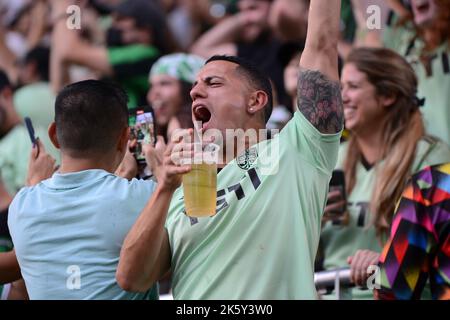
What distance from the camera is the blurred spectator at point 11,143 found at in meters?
7.21

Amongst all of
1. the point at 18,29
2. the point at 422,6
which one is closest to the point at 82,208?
the point at 422,6

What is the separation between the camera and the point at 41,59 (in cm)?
844

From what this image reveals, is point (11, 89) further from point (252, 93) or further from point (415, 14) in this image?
point (252, 93)

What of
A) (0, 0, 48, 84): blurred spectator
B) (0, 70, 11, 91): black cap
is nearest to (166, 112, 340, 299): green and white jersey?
(0, 70, 11, 91): black cap

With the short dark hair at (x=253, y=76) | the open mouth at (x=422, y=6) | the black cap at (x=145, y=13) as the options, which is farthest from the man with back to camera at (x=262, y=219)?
the black cap at (x=145, y=13)

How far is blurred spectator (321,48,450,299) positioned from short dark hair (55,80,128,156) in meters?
1.72

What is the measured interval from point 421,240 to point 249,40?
4.06 m

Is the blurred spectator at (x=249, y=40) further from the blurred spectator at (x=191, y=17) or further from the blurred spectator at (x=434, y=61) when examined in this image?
the blurred spectator at (x=434, y=61)

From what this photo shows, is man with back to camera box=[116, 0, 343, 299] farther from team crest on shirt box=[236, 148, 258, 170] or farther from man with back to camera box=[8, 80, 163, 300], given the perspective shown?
man with back to camera box=[8, 80, 163, 300]

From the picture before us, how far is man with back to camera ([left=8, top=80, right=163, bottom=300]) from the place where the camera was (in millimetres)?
3520

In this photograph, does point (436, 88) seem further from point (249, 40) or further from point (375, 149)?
point (249, 40)

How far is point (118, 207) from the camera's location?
11.6ft
